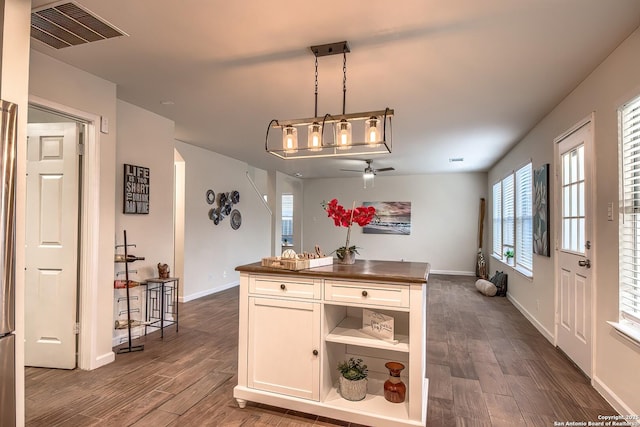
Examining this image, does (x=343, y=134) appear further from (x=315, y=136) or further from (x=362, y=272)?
(x=362, y=272)

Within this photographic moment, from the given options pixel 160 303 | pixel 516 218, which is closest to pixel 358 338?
pixel 160 303

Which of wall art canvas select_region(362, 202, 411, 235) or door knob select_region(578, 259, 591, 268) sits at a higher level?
wall art canvas select_region(362, 202, 411, 235)

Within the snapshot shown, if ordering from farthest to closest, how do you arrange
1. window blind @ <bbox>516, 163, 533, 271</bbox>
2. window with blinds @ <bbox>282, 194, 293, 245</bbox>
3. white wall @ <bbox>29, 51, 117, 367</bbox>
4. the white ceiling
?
1. window with blinds @ <bbox>282, 194, 293, 245</bbox>
2. window blind @ <bbox>516, 163, 533, 271</bbox>
3. white wall @ <bbox>29, 51, 117, 367</bbox>
4. the white ceiling

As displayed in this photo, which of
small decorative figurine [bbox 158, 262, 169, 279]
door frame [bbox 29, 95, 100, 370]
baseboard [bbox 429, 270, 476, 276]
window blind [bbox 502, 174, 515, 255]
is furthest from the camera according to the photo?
baseboard [bbox 429, 270, 476, 276]

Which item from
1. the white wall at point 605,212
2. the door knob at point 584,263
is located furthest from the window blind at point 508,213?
the door knob at point 584,263

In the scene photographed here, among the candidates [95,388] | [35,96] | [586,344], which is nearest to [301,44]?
[35,96]

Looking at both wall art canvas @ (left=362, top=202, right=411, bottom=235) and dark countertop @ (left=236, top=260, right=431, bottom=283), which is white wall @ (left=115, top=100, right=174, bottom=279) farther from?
wall art canvas @ (left=362, top=202, right=411, bottom=235)

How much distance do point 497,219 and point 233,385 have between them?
20.6 feet

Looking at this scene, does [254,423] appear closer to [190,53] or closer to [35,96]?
[190,53]

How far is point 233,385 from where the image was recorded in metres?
2.76

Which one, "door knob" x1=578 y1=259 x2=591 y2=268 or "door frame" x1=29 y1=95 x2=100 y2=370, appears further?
A: "door frame" x1=29 y1=95 x2=100 y2=370

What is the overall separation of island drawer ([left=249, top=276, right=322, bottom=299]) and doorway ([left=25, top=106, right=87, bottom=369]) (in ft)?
6.10

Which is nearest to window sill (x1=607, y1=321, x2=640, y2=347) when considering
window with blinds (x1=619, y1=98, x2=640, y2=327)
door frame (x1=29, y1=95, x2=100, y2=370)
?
window with blinds (x1=619, y1=98, x2=640, y2=327)

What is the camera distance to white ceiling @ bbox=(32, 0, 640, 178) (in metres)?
2.04
